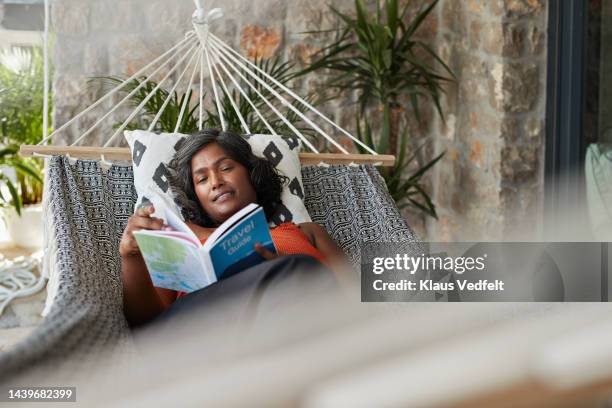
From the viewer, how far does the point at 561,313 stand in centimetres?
18

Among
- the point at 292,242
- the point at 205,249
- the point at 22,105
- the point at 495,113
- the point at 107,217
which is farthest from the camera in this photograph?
the point at 22,105

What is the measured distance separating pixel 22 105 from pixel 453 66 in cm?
183

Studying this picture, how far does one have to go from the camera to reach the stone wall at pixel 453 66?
308 cm

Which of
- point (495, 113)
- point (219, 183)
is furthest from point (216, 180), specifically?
point (495, 113)

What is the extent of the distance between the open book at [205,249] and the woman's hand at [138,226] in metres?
0.04

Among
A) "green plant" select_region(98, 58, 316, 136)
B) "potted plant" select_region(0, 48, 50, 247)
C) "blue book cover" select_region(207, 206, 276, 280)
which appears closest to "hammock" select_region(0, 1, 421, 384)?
"blue book cover" select_region(207, 206, 276, 280)

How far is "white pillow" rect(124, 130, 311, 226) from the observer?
2.14m

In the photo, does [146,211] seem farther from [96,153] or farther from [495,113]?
[495,113]

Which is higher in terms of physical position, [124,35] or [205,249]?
[124,35]

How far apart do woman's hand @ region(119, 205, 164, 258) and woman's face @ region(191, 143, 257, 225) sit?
0.98 feet

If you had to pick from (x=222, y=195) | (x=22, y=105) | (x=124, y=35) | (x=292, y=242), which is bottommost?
(x=292, y=242)

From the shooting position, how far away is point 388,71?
334 centimetres

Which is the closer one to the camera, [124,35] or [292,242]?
[292,242]

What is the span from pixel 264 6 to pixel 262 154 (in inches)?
52.4
